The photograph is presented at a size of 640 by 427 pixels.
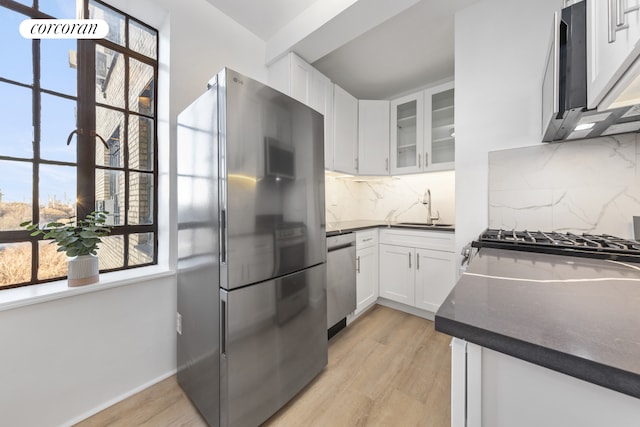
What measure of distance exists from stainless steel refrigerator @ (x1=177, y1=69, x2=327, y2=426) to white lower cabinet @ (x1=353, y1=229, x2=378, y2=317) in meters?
0.87

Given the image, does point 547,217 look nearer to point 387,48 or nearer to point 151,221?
point 387,48

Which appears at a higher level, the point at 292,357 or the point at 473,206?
the point at 473,206

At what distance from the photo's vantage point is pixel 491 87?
173 cm

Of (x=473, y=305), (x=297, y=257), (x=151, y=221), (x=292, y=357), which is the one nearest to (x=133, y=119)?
(x=151, y=221)

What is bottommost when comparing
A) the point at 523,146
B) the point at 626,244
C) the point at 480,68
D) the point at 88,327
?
the point at 88,327

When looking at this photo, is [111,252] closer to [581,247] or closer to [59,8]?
[59,8]

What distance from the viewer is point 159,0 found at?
156cm

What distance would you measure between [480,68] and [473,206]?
1.02m

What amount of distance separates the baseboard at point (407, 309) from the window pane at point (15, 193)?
9.29ft

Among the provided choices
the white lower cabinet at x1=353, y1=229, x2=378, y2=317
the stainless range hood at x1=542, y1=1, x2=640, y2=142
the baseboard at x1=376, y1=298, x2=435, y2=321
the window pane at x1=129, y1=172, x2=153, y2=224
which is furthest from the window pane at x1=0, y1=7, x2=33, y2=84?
the baseboard at x1=376, y1=298, x2=435, y2=321

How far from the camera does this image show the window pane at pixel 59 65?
4.36 feet

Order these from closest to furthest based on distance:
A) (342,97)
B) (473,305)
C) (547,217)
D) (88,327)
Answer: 1. (473,305)
2. (88,327)
3. (547,217)
4. (342,97)

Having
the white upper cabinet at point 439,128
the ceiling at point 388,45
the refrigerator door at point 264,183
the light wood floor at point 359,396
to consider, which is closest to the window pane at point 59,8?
the ceiling at point 388,45

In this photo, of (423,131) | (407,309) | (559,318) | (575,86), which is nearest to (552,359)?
(559,318)
